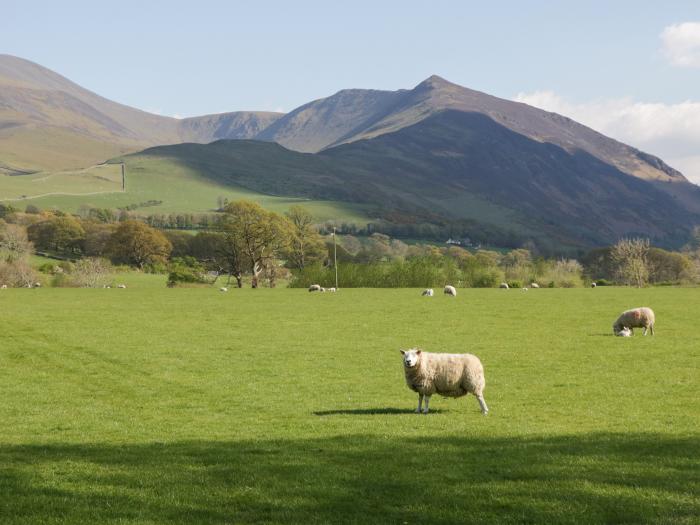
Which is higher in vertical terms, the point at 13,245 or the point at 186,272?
the point at 13,245

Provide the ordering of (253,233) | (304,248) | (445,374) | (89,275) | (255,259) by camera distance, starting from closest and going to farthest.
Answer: (445,374) → (253,233) → (255,259) → (89,275) → (304,248)

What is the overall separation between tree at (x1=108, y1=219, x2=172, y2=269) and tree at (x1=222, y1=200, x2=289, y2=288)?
130 ft

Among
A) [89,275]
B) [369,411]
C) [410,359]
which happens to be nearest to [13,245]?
[89,275]

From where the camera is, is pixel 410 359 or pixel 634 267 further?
pixel 634 267

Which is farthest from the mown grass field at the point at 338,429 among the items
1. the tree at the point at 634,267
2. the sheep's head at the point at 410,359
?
the tree at the point at 634,267

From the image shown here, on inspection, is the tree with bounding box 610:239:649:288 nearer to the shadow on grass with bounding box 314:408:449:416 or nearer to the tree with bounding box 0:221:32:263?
the tree with bounding box 0:221:32:263

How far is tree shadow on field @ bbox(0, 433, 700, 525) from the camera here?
37.0 feet

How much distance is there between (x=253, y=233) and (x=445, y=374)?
95134 millimetres

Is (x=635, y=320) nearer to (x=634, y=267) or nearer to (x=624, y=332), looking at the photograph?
(x=624, y=332)

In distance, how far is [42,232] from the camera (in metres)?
166

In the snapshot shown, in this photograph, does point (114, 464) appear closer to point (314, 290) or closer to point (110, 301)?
point (110, 301)

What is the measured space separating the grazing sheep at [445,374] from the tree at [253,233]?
94.2 m

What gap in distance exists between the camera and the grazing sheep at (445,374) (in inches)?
808

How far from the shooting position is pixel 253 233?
114 meters
